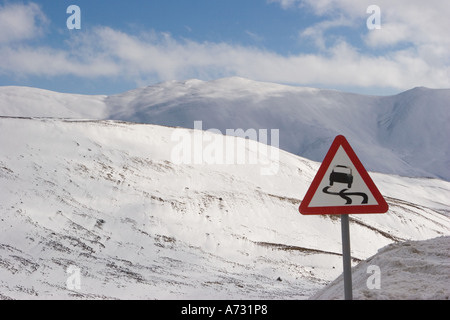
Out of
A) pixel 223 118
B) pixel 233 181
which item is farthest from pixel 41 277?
pixel 223 118

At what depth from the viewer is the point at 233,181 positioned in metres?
42.2

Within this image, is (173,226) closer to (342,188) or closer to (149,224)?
(149,224)

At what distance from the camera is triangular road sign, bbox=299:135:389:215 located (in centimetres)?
608

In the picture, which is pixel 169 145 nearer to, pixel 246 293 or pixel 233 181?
pixel 233 181

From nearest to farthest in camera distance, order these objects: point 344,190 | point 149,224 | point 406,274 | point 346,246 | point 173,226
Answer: point 346,246, point 344,190, point 406,274, point 149,224, point 173,226

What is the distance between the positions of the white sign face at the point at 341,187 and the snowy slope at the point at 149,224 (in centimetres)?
1468

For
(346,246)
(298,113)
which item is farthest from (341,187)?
(298,113)

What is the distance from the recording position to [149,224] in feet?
106

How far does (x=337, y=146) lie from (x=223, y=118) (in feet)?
497

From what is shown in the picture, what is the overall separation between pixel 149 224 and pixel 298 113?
460 ft

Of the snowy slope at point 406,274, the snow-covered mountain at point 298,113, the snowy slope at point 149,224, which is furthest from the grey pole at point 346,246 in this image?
the snow-covered mountain at point 298,113

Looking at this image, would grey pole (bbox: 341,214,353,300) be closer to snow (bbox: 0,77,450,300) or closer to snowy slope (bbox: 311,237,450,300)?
snowy slope (bbox: 311,237,450,300)

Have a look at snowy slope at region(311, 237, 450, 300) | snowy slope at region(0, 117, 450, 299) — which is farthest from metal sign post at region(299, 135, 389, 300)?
snowy slope at region(0, 117, 450, 299)

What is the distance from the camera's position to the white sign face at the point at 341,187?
6.11 m
